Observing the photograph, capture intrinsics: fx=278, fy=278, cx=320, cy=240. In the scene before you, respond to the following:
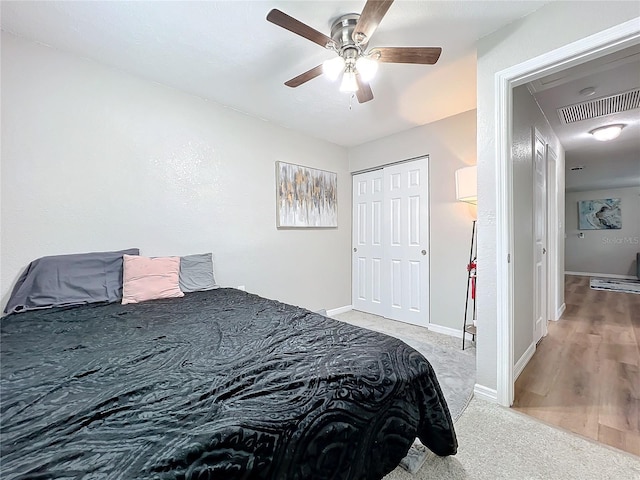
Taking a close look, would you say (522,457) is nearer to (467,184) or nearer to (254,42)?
(467,184)

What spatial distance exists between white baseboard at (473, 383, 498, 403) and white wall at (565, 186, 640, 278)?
25.7 feet

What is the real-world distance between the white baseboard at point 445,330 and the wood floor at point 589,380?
2.28 ft

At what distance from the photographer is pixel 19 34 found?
1842mm

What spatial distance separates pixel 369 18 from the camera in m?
1.42

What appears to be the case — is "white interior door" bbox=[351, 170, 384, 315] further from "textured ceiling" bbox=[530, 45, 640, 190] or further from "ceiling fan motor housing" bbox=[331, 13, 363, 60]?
"ceiling fan motor housing" bbox=[331, 13, 363, 60]

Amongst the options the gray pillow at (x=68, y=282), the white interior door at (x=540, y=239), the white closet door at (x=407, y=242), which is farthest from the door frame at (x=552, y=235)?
the gray pillow at (x=68, y=282)

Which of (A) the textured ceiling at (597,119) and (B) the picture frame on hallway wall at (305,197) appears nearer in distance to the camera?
(A) the textured ceiling at (597,119)

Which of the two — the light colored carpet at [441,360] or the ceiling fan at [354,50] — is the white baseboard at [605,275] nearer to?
the light colored carpet at [441,360]

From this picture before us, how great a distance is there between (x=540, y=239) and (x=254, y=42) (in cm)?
326

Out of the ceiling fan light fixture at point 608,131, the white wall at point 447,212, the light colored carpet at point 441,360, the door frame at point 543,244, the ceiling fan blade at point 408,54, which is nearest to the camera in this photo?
the light colored carpet at point 441,360

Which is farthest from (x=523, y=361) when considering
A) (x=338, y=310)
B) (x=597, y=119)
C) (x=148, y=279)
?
(x=148, y=279)

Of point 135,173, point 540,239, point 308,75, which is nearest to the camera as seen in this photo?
point 308,75

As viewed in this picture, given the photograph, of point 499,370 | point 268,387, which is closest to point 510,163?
point 499,370

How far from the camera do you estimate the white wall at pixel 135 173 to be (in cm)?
185
